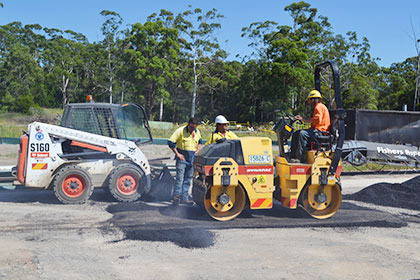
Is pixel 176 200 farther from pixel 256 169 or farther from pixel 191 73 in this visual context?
pixel 191 73

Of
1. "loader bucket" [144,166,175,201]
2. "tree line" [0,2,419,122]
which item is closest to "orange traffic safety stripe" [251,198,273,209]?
"loader bucket" [144,166,175,201]

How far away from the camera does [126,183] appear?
852 cm

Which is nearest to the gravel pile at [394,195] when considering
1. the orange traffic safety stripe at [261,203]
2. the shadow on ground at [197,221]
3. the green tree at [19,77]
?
the shadow on ground at [197,221]

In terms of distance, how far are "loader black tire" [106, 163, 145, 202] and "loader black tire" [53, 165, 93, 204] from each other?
1.54ft

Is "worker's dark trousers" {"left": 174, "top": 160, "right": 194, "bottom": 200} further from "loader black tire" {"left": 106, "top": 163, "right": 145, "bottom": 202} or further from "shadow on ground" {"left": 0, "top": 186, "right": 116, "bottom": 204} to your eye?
"shadow on ground" {"left": 0, "top": 186, "right": 116, "bottom": 204}

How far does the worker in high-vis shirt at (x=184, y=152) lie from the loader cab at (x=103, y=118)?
1176 millimetres

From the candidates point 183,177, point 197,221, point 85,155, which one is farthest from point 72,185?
point 197,221

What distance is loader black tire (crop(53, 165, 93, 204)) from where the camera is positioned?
8.04 metres

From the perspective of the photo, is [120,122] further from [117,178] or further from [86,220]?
[86,220]

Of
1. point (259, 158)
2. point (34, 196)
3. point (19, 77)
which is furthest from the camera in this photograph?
point (19, 77)

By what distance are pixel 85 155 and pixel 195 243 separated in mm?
3766

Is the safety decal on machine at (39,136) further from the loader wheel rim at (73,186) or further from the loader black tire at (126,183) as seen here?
the loader black tire at (126,183)

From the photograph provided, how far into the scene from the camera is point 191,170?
8.30 meters

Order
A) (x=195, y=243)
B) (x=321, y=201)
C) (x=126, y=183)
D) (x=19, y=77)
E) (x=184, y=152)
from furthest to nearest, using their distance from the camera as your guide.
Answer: (x=19, y=77)
(x=126, y=183)
(x=184, y=152)
(x=321, y=201)
(x=195, y=243)
